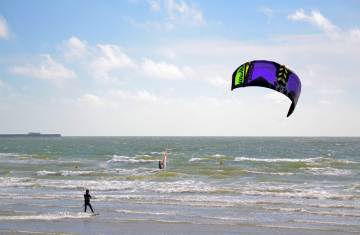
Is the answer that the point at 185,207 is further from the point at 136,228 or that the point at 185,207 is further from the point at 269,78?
the point at 269,78

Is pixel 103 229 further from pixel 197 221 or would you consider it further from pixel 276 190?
pixel 276 190

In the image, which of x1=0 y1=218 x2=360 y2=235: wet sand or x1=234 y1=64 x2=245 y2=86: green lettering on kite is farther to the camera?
x1=234 y1=64 x2=245 y2=86: green lettering on kite

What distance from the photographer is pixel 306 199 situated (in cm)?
1672

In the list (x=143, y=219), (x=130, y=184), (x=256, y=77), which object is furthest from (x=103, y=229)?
(x=130, y=184)

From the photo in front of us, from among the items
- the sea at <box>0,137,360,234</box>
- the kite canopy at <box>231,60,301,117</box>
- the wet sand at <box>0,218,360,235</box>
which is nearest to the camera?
the wet sand at <box>0,218,360,235</box>

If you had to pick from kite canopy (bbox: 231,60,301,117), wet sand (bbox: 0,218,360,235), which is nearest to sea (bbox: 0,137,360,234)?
wet sand (bbox: 0,218,360,235)

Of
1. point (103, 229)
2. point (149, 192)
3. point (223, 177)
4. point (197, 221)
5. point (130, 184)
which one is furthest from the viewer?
point (223, 177)

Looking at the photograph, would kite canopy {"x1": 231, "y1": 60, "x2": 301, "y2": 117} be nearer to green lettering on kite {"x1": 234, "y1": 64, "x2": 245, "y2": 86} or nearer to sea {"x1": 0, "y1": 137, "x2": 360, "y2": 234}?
green lettering on kite {"x1": 234, "y1": 64, "x2": 245, "y2": 86}

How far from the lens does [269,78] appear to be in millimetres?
15992

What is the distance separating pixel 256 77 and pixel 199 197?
6.23 m

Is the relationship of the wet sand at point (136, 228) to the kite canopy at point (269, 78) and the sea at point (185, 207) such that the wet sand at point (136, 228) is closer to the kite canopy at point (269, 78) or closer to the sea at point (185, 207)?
the sea at point (185, 207)

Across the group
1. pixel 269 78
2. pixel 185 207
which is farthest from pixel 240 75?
pixel 185 207

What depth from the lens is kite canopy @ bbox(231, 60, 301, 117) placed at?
15516mm

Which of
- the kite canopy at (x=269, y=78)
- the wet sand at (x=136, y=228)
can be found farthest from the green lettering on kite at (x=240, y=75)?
the wet sand at (x=136, y=228)
